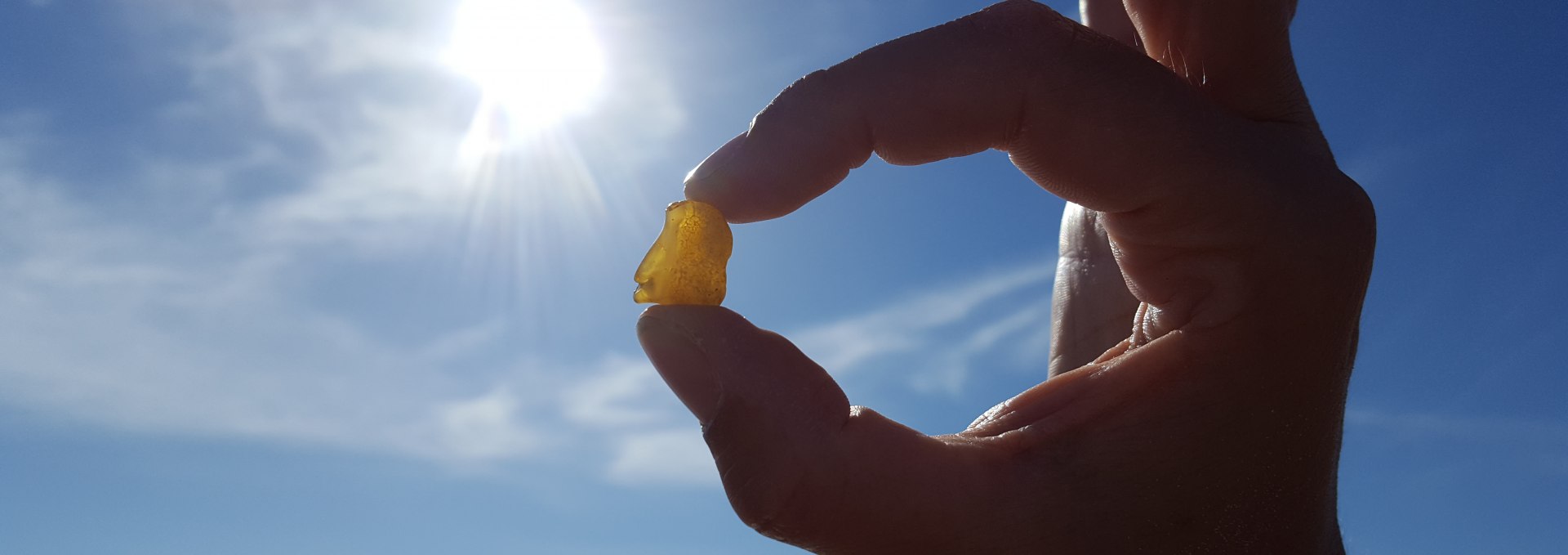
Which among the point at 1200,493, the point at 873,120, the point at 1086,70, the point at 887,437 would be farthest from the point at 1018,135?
the point at 1200,493

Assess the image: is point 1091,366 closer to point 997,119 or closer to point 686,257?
point 997,119

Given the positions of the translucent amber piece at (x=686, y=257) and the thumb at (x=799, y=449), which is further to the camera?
the translucent amber piece at (x=686, y=257)

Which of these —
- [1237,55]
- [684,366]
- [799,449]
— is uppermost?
[1237,55]

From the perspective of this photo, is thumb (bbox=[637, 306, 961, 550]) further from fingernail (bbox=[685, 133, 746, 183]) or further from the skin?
fingernail (bbox=[685, 133, 746, 183])

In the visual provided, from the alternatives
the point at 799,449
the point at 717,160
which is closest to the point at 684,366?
the point at 799,449

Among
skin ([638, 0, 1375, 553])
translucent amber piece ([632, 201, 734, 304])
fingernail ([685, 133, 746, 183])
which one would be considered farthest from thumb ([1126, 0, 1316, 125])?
translucent amber piece ([632, 201, 734, 304])

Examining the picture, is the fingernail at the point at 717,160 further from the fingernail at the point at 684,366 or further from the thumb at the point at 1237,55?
the thumb at the point at 1237,55

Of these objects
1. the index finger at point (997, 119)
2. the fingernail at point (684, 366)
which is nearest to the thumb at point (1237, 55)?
the index finger at point (997, 119)
